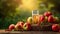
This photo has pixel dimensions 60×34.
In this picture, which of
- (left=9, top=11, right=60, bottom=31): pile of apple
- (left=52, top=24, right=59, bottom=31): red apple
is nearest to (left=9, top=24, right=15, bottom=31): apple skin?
(left=9, top=11, right=60, bottom=31): pile of apple

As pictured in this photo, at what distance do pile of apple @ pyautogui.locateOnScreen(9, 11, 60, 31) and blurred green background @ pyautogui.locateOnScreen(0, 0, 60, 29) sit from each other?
66 millimetres

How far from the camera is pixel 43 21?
6.16 feet

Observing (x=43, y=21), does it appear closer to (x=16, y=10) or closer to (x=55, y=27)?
(x=55, y=27)

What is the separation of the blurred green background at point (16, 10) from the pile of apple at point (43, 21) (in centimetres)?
7

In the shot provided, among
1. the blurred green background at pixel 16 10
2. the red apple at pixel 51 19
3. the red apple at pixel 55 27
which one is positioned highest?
the blurred green background at pixel 16 10

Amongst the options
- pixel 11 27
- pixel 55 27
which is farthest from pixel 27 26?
pixel 55 27

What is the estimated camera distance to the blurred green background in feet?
6.53

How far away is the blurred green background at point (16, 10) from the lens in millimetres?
1989

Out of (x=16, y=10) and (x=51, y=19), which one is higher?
(x=16, y=10)

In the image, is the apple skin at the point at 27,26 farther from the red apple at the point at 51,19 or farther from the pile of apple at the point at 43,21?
the red apple at the point at 51,19

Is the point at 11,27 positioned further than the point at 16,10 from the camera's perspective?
No

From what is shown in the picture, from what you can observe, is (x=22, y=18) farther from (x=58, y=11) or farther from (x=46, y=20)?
(x=58, y=11)

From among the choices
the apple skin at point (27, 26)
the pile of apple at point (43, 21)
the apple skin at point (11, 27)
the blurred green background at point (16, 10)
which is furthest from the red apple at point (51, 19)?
the apple skin at point (11, 27)

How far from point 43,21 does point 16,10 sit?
0.33 meters
